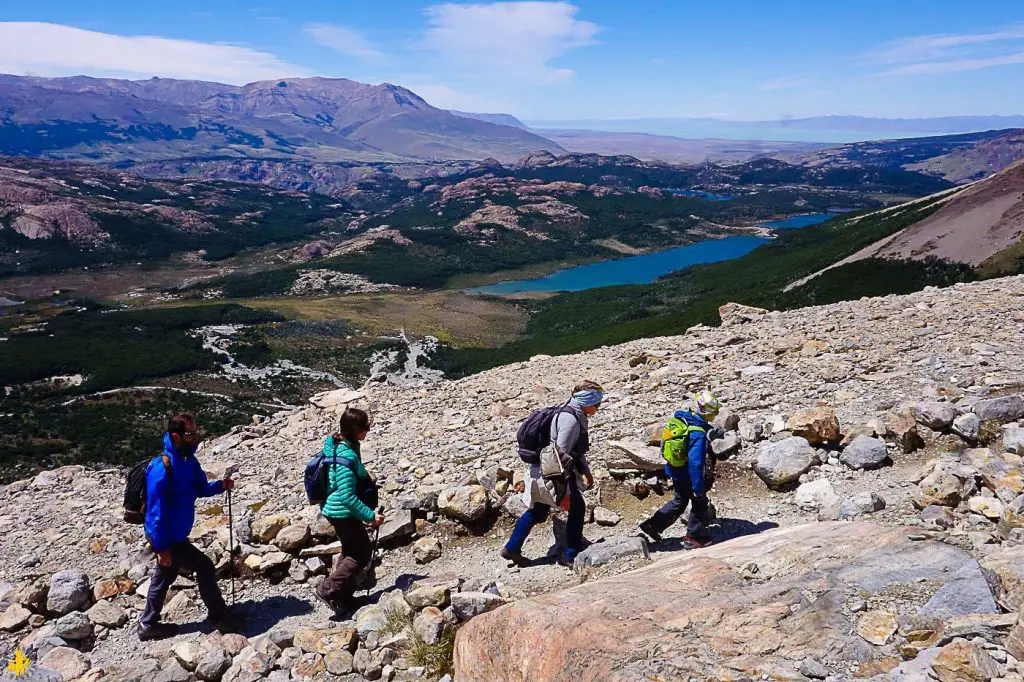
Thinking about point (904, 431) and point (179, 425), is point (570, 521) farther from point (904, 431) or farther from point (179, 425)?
point (904, 431)

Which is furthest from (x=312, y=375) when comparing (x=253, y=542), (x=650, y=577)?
(x=650, y=577)

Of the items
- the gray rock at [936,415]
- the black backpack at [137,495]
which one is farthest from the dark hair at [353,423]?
the gray rock at [936,415]

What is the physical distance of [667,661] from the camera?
4.59 m

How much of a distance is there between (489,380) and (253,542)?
12.3 m

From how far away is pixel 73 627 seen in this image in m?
7.83

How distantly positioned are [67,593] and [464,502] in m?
5.89

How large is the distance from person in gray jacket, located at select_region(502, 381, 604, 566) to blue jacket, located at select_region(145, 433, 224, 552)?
13.7 ft

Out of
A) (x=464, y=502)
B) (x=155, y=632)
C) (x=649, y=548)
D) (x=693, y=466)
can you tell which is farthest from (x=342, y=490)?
(x=693, y=466)

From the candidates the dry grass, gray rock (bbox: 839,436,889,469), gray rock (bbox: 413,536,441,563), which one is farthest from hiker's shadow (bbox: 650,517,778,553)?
the dry grass

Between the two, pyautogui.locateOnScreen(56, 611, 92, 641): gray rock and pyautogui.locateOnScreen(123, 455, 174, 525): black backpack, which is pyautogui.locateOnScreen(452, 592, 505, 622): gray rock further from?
pyautogui.locateOnScreen(56, 611, 92, 641): gray rock

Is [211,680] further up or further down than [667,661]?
further down

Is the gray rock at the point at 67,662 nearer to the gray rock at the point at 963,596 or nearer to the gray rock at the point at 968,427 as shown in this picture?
the gray rock at the point at 963,596

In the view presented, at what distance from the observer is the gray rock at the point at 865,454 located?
9.32 m

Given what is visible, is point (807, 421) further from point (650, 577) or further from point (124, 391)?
point (124, 391)
